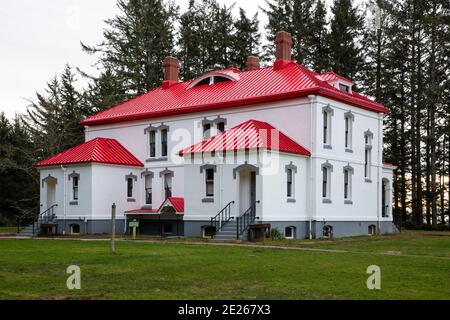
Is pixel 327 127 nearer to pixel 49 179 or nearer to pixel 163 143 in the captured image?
pixel 163 143

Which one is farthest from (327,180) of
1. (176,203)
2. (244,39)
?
(244,39)

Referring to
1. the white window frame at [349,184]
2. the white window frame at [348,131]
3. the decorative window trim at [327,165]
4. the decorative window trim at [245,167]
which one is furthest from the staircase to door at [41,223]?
the white window frame at [348,131]

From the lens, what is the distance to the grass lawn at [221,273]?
36.1ft

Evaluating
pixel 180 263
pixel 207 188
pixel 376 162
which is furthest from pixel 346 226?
pixel 180 263

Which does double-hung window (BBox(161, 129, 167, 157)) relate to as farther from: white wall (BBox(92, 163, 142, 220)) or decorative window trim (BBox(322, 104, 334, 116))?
Result: decorative window trim (BBox(322, 104, 334, 116))

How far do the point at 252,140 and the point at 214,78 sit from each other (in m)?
9.90

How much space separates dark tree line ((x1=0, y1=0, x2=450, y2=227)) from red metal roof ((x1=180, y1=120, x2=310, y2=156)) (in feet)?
57.7

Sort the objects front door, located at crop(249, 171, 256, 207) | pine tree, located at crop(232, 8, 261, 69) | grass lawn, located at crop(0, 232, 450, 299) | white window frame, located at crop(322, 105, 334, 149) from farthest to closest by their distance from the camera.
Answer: pine tree, located at crop(232, 8, 261, 69) → white window frame, located at crop(322, 105, 334, 149) → front door, located at crop(249, 171, 256, 207) → grass lawn, located at crop(0, 232, 450, 299)

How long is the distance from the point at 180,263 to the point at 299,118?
15.6 meters

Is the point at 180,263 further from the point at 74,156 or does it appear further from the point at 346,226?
the point at 74,156

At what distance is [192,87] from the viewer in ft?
126

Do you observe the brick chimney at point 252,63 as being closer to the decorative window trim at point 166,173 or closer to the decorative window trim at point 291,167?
the decorative window trim at point 166,173

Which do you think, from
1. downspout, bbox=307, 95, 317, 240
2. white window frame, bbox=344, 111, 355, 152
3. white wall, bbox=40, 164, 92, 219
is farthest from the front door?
white wall, bbox=40, 164, 92, 219

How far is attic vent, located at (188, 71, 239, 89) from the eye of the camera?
36.1 metres
